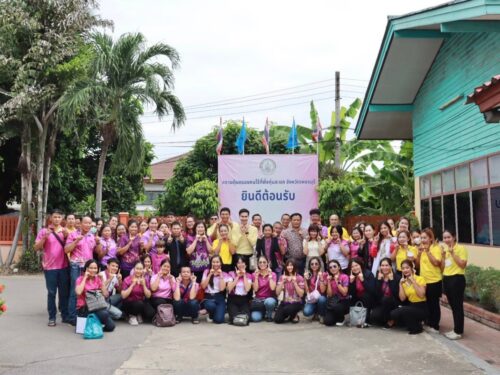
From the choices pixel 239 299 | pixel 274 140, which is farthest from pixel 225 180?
pixel 274 140

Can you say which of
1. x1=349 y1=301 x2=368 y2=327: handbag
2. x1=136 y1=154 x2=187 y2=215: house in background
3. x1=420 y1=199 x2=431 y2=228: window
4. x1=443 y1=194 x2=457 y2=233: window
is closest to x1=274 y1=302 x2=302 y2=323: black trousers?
x1=349 y1=301 x2=368 y2=327: handbag

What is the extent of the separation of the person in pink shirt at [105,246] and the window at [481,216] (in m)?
6.77

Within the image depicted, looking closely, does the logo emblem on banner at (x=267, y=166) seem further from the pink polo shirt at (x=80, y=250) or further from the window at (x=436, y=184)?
the pink polo shirt at (x=80, y=250)

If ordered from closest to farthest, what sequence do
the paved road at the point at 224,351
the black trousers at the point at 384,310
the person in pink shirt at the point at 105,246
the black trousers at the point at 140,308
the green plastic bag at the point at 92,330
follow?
the paved road at the point at 224,351, the green plastic bag at the point at 92,330, the black trousers at the point at 384,310, the black trousers at the point at 140,308, the person in pink shirt at the point at 105,246

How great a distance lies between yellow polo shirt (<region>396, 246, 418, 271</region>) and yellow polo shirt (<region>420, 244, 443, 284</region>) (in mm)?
392

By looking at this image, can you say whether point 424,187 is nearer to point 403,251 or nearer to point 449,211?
point 449,211

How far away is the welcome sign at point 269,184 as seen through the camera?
1279 centimetres

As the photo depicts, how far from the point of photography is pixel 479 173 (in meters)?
10.1

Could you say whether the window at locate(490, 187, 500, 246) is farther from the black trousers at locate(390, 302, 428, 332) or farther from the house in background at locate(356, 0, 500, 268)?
the black trousers at locate(390, 302, 428, 332)

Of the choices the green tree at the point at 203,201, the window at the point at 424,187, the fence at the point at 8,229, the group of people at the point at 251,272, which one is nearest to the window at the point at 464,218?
the window at the point at 424,187

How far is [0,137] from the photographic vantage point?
50.8ft

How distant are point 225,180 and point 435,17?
19.8ft

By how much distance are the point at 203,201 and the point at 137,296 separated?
10.6 metres

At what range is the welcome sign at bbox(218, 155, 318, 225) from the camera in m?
12.8
